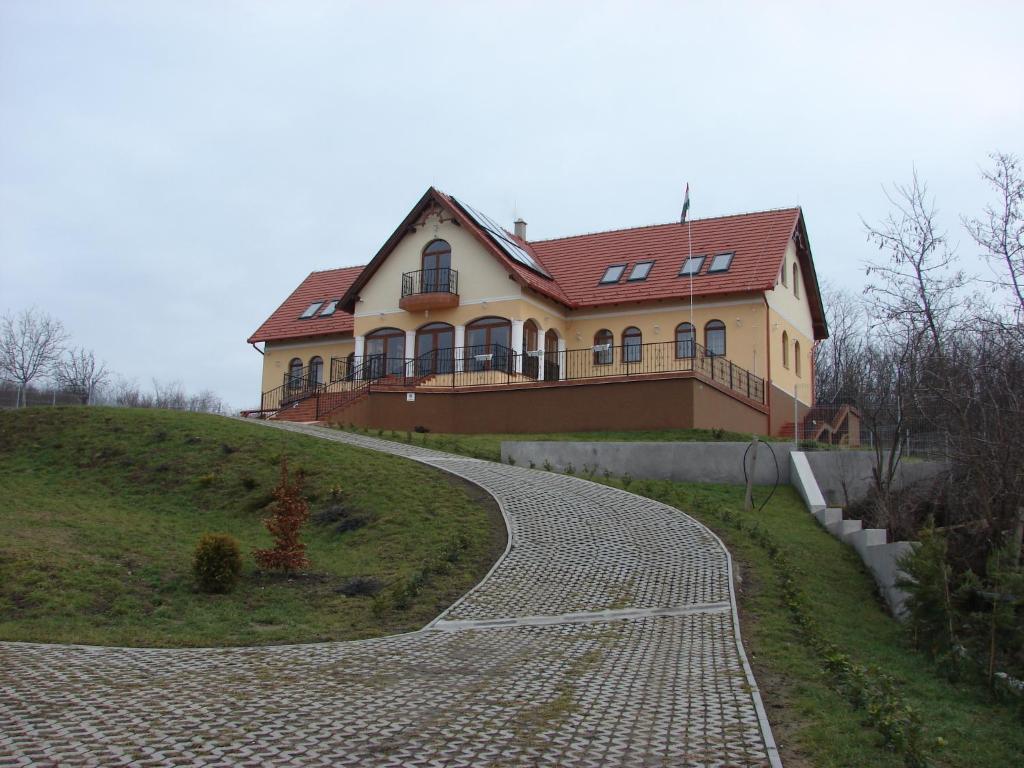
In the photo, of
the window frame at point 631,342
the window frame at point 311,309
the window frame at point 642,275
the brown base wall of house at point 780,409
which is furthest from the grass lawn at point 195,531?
the window frame at point 311,309

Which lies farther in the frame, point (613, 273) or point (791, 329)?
point (613, 273)

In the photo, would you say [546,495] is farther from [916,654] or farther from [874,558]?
[916,654]

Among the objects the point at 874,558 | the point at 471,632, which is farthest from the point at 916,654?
the point at 471,632

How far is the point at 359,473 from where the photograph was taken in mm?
18844

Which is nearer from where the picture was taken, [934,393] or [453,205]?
[934,393]

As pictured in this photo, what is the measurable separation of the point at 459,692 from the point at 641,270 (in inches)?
1103

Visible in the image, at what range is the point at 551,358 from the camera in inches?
1324

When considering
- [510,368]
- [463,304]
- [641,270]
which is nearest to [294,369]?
[463,304]

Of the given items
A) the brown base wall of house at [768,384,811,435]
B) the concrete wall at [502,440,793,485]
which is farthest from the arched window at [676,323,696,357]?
the concrete wall at [502,440,793,485]

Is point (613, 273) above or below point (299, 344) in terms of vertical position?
above

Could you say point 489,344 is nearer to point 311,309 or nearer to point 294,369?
point 294,369

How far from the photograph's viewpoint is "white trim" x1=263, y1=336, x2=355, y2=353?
38.8 meters

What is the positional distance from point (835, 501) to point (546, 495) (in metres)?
6.69

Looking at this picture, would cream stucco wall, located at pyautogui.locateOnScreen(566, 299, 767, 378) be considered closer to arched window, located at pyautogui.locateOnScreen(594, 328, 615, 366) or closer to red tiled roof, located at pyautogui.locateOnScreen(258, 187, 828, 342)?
arched window, located at pyautogui.locateOnScreen(594, 328, 615, 366)
